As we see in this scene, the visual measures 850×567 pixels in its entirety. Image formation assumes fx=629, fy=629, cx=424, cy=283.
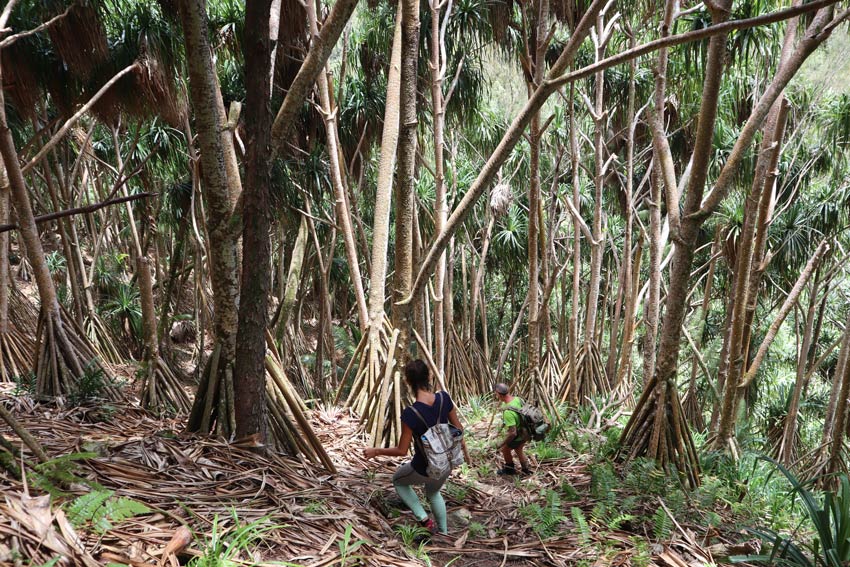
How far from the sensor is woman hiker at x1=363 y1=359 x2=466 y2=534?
3.24m

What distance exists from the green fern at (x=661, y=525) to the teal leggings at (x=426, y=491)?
108 centimetres

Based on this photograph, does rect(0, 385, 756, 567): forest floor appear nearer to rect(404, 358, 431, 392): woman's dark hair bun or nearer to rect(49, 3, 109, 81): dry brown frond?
rect(404, 358, 431, 392): woman's dark hair bun

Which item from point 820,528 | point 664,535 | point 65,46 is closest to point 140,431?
point 664,535

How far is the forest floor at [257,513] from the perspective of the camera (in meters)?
2.03

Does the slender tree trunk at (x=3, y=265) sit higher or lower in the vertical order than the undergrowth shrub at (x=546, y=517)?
higher

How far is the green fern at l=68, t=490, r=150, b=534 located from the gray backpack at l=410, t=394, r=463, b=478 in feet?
4.56

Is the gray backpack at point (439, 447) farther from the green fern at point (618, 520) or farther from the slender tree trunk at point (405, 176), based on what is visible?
the slender tree trunk at point (405, 176)

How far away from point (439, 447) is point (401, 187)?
7.87 ft

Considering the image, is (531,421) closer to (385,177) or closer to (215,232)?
(385,177)

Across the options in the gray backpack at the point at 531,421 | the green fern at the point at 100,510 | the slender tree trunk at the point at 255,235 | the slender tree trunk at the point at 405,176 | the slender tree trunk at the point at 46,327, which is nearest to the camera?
the green fern at the point at 100,510

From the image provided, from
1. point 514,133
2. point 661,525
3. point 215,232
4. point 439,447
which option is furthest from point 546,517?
point 215,232

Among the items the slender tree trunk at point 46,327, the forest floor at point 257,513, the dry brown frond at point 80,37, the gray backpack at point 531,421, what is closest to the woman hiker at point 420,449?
the forest floor at point 257,513

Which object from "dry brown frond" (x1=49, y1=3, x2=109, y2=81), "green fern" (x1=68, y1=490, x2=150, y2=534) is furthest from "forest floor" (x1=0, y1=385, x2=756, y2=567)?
"dry brown frond" (x1=49, y1=3, x2=109, y2=81)

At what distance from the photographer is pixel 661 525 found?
3.22 meters
